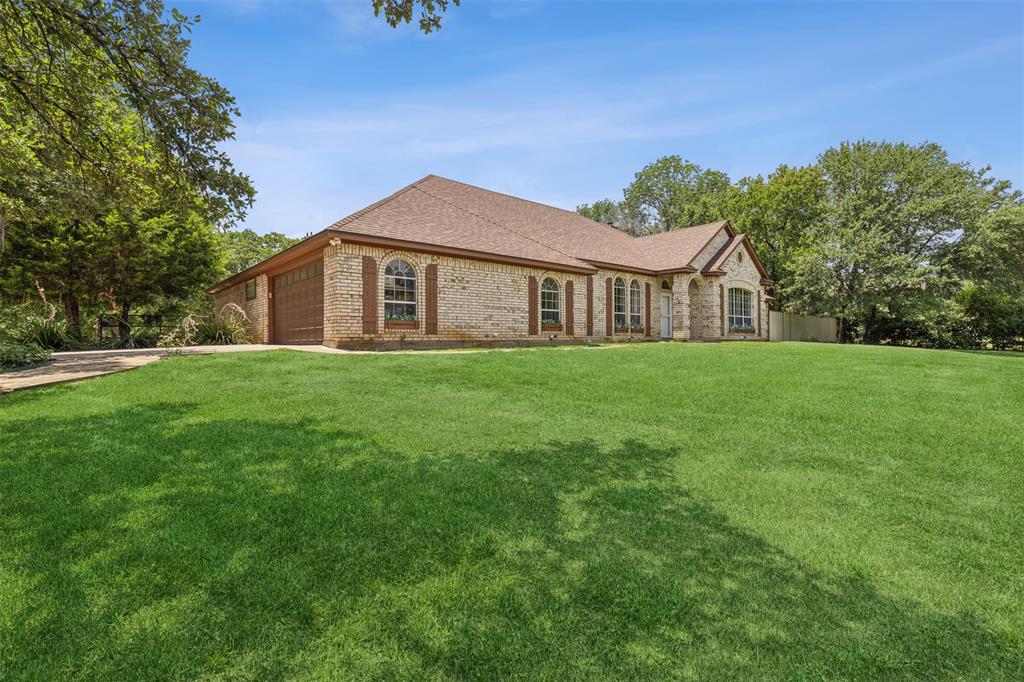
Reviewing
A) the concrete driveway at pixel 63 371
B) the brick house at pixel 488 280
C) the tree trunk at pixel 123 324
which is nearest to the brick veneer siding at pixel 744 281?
the brick house at pixel 488 280

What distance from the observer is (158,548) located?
112 inches

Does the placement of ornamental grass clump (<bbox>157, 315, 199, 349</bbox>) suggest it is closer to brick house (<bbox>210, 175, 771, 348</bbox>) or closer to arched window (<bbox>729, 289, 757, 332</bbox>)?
brick house (<bbox>210, 175, 771, 348</bbox>)

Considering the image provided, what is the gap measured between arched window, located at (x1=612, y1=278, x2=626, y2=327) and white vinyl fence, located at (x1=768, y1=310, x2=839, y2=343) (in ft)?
35.6

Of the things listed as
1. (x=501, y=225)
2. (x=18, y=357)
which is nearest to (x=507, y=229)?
(x=501, y=225)

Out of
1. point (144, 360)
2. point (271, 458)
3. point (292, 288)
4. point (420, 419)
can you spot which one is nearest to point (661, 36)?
point (420, 419)

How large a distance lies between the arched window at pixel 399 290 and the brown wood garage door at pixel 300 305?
7.11ft

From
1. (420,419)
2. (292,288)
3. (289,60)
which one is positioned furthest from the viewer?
(292,288)

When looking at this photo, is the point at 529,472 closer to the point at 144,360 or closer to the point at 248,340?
the point at 144,360

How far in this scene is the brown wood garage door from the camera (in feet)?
50.5

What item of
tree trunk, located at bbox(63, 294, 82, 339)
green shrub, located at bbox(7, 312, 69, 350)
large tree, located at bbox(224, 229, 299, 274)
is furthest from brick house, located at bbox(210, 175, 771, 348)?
large tree, located at bbox(224, 229, 299, 274)

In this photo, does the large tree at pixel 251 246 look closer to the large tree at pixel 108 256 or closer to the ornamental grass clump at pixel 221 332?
the large tree at pixel 108 256

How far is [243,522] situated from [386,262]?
12015mm

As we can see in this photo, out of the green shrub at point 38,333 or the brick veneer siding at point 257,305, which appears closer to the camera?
the green shrub at point 38,333

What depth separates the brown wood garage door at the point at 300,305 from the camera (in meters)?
15.4
